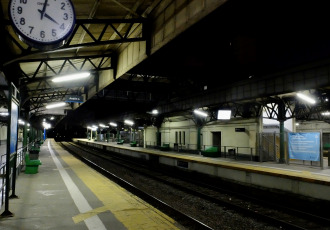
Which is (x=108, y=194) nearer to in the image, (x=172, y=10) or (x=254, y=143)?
(x=172, y=10)

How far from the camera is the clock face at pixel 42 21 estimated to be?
4.96m

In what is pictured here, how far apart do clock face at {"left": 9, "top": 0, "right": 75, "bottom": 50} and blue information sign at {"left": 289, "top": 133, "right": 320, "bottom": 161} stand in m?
13.0

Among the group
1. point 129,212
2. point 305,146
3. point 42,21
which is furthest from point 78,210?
point 305,146

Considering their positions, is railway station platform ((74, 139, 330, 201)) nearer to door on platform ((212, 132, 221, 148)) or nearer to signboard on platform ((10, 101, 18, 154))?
door on platform ((212, 132, 221, 148))

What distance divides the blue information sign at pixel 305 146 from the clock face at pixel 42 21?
13.0 m

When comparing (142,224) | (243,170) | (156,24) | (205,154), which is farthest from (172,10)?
(205,154)

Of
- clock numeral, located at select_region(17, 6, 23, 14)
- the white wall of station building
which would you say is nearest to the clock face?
clock numeral, located at select_region(17, 6, 23, 14)

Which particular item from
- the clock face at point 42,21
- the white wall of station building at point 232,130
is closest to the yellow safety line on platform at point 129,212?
the clock face at point 42,21

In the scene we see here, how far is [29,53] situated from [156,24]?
3.72 m

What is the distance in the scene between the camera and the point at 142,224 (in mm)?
5820

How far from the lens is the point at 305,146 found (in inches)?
563

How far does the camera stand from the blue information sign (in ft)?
45.0

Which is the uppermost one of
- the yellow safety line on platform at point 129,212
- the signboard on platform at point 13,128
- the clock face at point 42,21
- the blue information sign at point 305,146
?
the clock face at point 42,21

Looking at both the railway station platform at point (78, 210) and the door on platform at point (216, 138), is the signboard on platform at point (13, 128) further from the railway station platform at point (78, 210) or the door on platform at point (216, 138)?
the door on platform at point (216, 138)
